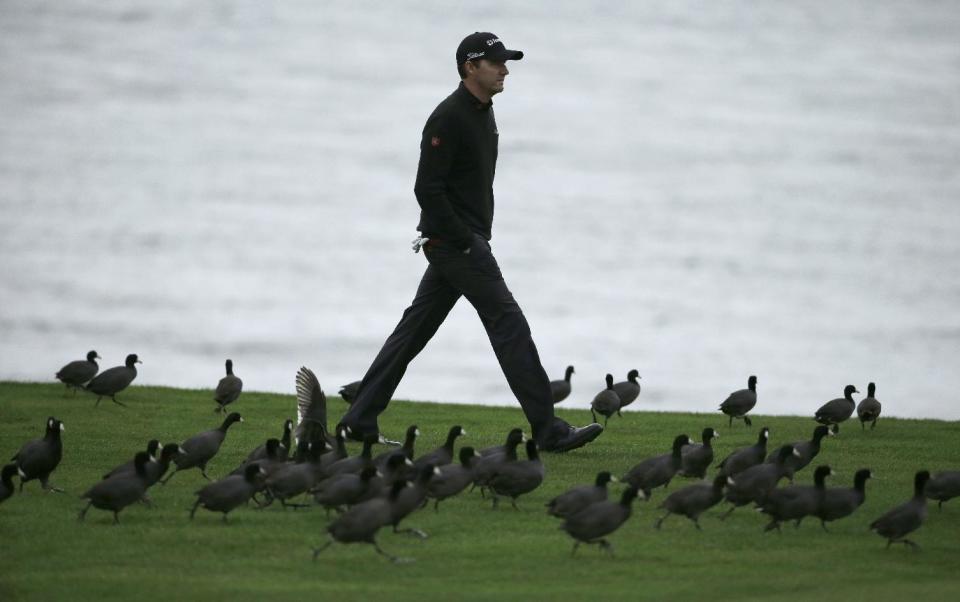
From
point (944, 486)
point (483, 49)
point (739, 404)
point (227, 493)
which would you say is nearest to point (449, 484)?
point (227, 493)

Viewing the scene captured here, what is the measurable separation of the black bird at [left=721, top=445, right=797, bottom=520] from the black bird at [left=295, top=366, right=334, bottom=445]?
3.78 m

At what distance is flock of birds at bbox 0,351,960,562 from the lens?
39.6ft

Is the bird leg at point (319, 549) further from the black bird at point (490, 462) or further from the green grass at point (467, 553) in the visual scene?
the black bird at point (490, 462)

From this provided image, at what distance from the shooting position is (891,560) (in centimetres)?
1188

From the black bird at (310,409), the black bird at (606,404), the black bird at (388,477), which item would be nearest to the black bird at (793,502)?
the black bird at (388,477)

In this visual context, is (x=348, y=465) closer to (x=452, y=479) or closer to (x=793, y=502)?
(x=452, y=479)

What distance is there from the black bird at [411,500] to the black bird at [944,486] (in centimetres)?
377

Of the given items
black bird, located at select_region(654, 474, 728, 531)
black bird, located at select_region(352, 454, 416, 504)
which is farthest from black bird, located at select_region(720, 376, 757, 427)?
black bird, located at select_region(352, 454, 416, 504)

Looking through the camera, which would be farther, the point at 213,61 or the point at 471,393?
the point at 213,61

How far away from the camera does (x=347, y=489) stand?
12.6 meters

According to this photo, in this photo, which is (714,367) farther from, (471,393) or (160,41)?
(160,41)

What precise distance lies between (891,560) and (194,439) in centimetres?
556

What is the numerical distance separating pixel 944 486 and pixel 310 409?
5435mm

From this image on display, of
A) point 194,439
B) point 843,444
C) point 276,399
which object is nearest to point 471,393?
point 276,399
